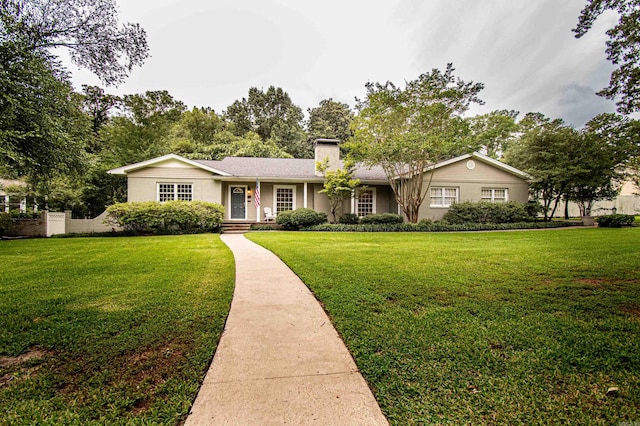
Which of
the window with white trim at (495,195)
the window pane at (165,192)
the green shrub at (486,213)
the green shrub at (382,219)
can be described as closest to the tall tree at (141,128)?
the window pane at (165,192)

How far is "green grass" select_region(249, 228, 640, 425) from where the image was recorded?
176 centimetres

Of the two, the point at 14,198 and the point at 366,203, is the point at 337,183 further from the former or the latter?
the point at 14,198

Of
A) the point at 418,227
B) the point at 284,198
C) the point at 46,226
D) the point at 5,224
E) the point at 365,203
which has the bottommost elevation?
the point at 418,227

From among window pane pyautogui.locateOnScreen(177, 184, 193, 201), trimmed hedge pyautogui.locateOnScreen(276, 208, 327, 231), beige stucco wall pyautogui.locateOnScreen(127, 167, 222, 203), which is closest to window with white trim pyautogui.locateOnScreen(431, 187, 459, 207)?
trimmed hedge pyautogui.locateOnScreen(276, 208, 327, 231)

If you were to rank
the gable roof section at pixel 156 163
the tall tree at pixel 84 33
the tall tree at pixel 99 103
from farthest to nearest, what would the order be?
the tall tree at pixel 99 103 < the gable roof section at pixel 156 163 < the tall tree at pixel 84 33

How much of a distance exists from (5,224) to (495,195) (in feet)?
75.9

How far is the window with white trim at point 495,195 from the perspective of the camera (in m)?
16.4

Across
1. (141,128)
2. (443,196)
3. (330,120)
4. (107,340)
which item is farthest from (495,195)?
(141,128)

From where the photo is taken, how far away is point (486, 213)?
49.0 ft

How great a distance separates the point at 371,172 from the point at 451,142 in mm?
4997

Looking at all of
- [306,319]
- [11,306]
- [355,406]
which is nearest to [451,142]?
[306,319]

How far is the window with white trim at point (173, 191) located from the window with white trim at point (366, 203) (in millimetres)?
9100

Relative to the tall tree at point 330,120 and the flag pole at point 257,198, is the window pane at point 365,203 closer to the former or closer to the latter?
the flag pole at point 257,198

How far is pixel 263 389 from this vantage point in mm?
1923
